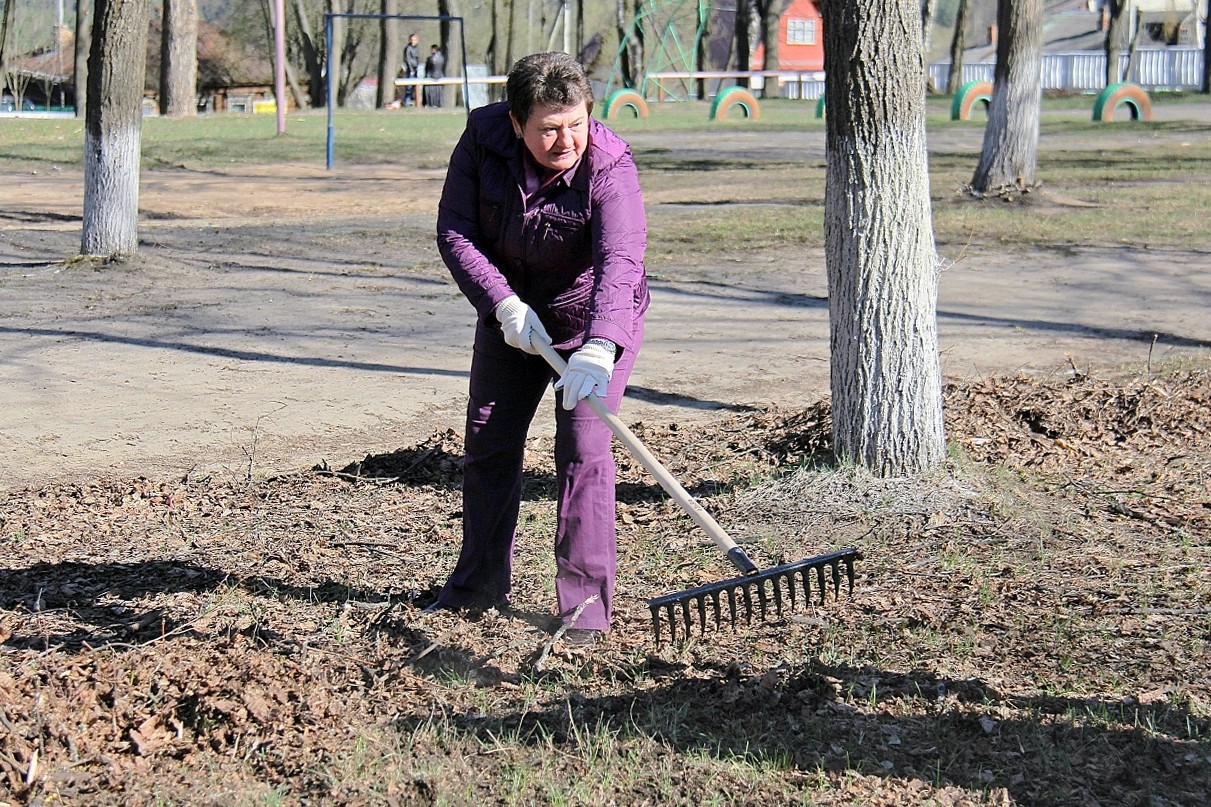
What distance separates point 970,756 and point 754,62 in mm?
82487

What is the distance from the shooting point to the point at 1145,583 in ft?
14.5

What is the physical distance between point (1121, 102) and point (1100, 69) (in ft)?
148

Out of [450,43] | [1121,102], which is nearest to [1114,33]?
[1121,102]

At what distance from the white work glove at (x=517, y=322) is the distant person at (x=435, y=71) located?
4013 centimetres

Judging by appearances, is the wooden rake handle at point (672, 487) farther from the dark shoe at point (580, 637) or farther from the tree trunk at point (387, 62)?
the tree trunk at point (387, 62)

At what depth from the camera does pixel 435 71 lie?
142ft

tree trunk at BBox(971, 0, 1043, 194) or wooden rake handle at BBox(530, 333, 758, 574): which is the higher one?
tree trunk at BBox(971, 0, 1043, 194)

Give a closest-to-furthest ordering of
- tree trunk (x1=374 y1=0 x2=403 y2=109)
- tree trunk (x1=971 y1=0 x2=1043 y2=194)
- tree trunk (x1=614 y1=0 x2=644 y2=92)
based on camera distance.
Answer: tree trunk (x1=971 y1=0 x2=1043 y2=194) → tree trunk (x1=374 y1=0 x2=403 y2=109) → tree trunk (x1=614 y1=0 x2=644 y2=92)

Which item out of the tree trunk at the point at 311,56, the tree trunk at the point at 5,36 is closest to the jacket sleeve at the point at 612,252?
the tree trunk at the point at 5,36

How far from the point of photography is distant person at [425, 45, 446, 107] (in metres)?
42.5

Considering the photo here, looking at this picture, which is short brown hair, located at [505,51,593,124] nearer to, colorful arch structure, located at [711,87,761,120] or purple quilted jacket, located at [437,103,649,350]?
purple quilted jacket, located at [437,103,649,350]

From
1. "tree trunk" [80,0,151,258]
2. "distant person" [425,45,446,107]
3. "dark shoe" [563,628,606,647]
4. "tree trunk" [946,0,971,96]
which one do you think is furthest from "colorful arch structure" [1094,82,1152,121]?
"dark shoe" [563,628,606,647]

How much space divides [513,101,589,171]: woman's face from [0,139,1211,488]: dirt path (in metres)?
2.88

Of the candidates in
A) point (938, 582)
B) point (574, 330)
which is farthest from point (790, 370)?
point (574, 330)
